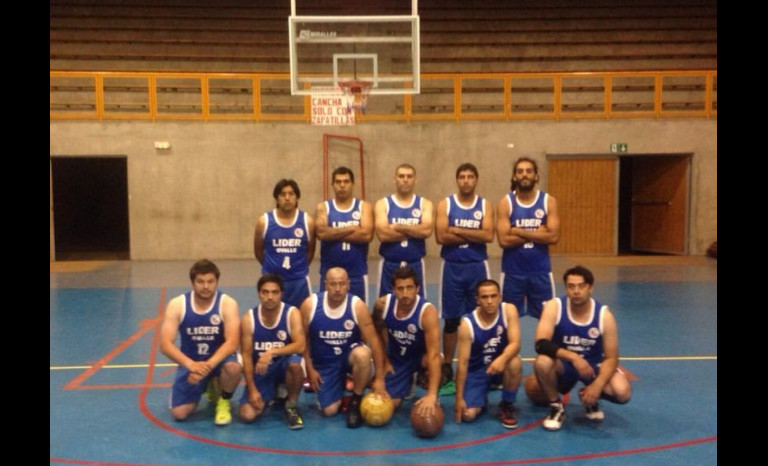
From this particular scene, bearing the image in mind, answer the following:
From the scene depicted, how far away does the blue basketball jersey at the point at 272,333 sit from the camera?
4977mm

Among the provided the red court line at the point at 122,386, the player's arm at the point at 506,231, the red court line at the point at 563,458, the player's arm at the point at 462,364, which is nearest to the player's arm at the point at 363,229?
the player's arm at the point at 506,231

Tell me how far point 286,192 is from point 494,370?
2.34 metres

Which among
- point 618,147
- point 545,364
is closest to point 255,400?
point 545,364

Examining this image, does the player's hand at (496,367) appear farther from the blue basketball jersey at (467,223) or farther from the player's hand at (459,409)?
the blue basketball jersey at (467,223)

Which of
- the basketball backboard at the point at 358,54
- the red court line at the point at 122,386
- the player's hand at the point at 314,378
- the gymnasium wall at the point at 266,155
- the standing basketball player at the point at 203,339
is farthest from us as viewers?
the gymnasium wall at the point at 266,155

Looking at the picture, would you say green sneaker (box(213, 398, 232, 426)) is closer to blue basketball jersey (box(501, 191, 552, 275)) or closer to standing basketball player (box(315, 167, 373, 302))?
standing basketball player (box(315, 167, 373, 302))

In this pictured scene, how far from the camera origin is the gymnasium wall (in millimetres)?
13914

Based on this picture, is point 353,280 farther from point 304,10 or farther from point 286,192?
point 304,10

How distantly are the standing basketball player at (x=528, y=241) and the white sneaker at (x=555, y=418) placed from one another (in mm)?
1163

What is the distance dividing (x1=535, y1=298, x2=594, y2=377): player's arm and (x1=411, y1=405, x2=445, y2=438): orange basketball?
35.7 inches

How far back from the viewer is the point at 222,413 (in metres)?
4.84

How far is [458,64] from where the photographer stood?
15312mm

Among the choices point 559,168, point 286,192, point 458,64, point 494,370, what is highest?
point 458,64
